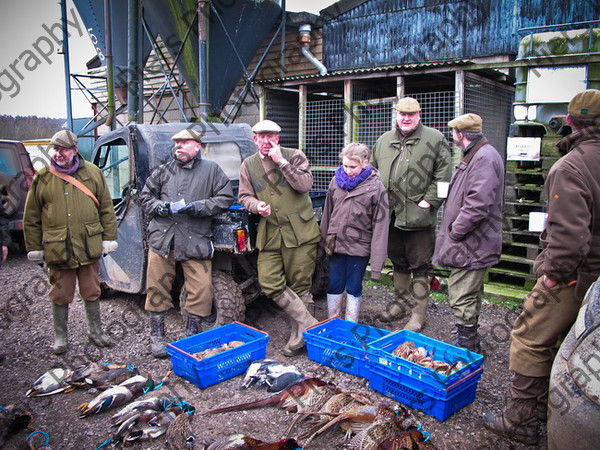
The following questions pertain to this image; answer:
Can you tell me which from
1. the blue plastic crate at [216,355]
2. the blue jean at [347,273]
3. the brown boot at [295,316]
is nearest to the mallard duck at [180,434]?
the blue plastic crate at [216,355]

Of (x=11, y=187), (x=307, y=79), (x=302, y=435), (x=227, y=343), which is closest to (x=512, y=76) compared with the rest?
(x=307, y=79)

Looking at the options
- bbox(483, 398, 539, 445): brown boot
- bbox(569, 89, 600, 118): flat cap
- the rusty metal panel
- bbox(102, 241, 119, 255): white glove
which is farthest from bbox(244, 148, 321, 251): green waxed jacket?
the rusty metal panel

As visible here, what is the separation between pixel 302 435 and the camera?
128 inches

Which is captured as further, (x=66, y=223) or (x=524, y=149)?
(x=524, y=149)

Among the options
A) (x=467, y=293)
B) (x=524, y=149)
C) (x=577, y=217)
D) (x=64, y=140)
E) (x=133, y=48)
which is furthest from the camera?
(x=133, y=48)

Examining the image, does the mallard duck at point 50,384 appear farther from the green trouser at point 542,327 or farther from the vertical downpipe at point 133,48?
the vertical downpipe at point 133,48

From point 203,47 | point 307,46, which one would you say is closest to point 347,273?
point 203,47

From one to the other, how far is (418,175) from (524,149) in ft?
6.55

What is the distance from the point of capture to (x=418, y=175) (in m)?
4.84

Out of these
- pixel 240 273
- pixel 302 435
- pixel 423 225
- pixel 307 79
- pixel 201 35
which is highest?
pixel 201 35

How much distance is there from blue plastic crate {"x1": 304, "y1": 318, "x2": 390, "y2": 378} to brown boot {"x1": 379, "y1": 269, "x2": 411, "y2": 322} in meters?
1.07

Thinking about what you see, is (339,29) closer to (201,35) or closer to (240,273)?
(201,35)

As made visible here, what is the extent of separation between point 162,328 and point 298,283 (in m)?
1.38

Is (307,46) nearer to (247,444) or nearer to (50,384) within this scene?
(50,384)
